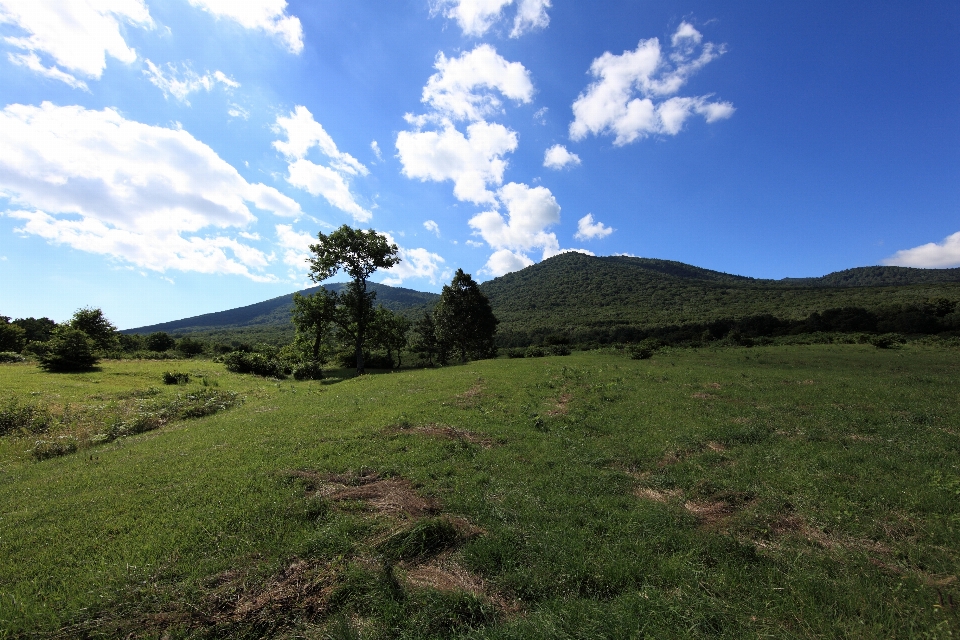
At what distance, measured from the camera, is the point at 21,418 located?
16391 mm

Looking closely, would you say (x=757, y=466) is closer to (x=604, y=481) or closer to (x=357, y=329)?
(x=604, y=481)

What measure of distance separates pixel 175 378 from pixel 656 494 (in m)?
35.1

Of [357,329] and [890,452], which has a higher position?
[357,329]

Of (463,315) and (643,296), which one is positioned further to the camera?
(643,296)

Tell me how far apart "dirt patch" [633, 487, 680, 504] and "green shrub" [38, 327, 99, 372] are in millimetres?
41318

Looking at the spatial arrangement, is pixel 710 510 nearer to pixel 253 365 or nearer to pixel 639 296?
pixel 253 365

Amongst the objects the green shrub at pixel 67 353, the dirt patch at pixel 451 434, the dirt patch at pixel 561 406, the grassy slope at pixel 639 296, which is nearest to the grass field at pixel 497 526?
the dirt patch at pixel 451 434

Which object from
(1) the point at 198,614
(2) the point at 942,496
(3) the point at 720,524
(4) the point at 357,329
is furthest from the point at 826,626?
(4) the point at 357,329

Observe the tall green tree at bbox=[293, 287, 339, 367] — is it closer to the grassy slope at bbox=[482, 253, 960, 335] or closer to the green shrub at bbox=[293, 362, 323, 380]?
the green shrub at bbox=[293, 362, 323, 380]

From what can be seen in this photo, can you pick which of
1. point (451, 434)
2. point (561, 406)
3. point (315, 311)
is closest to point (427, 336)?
point (315, 311)

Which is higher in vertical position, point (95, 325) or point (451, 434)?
point (95, 325)

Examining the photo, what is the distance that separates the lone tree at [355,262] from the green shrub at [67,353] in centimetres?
1874

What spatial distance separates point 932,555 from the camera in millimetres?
6336

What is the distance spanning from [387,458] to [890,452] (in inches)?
603
